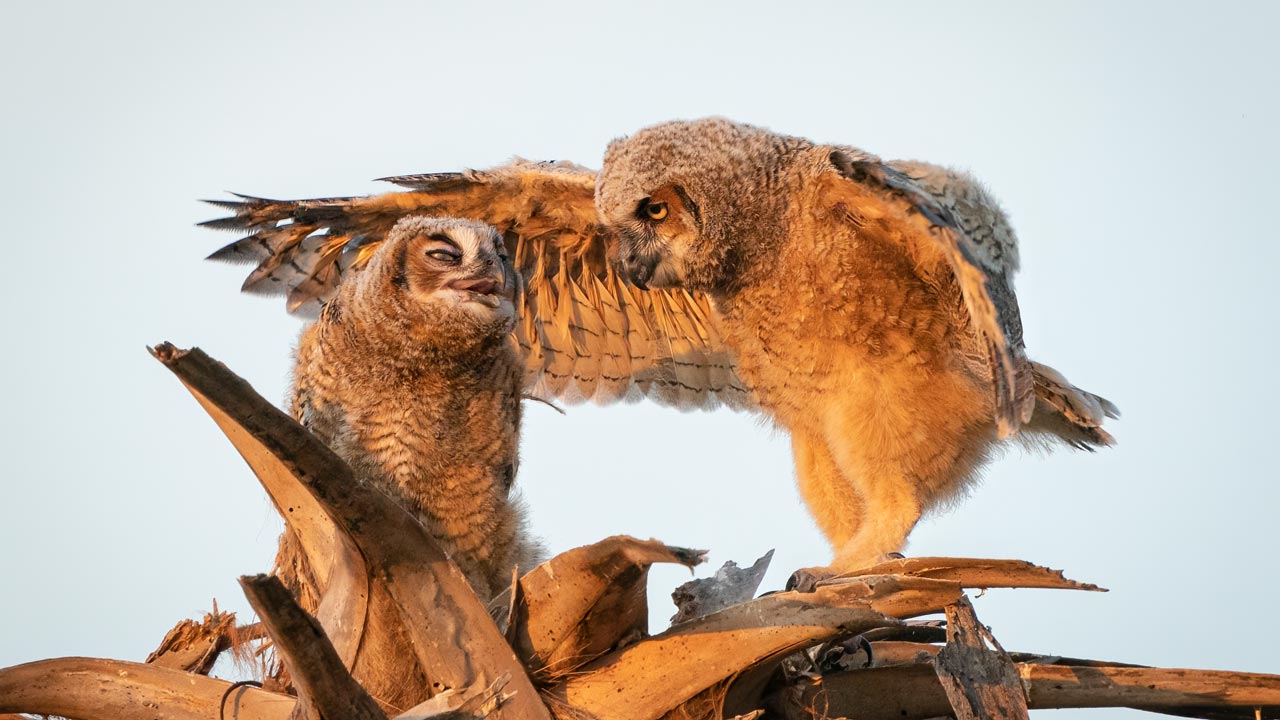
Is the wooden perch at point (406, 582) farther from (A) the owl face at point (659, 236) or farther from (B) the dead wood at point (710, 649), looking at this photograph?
(A) the owl face at point (659, 236)

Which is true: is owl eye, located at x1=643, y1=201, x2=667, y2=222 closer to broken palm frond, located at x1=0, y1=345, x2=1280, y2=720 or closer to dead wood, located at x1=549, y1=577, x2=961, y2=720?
broken palm frond, located at x1=0, y1=345, x2=1280, y2=720

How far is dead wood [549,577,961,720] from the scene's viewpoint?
3.16 m

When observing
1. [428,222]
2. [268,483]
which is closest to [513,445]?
[428,222]

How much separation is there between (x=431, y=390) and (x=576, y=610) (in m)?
1.41

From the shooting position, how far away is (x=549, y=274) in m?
6.39

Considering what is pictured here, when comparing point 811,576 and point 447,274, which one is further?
point 811,576

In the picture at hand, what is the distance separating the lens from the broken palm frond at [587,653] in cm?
301

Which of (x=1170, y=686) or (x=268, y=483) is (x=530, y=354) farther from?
(x=1170, y=686)

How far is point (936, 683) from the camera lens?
3.62 m

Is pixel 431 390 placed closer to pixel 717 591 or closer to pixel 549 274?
pixel 717 591

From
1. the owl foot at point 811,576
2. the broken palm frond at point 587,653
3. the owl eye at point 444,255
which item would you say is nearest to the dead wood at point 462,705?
the broken palm frond at point 587,653

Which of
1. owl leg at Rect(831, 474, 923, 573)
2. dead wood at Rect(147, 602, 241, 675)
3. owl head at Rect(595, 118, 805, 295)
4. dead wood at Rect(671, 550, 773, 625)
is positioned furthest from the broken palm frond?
owl head at Rect(595, 118, 805, 295)

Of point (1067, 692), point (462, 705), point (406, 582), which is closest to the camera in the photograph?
point (462, 705)

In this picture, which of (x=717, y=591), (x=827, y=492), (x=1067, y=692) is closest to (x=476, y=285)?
(x=717, y=591)
